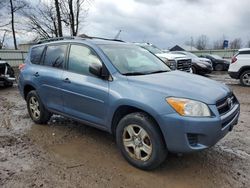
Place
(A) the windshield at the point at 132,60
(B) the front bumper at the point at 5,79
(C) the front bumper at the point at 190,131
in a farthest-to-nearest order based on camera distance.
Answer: (B) the front bumper at the point at 5,79
(A) the windshield at the point at 132,60
(C) the front bumper at the point at 190,131

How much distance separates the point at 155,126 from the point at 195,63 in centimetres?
1281

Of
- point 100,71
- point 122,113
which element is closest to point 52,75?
point 100,71

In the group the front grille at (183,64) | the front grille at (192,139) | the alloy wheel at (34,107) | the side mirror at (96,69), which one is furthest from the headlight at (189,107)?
the front grille at (183,64)

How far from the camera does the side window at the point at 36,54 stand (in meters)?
6.00

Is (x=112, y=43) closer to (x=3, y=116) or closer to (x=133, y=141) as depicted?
(x=133, y=141)

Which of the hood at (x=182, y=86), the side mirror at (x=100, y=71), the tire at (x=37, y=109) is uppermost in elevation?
the side mirror at (x=100, y=71)

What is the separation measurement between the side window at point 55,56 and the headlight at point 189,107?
2508mm

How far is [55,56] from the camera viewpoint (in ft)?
18.2

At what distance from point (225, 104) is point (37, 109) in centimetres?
378

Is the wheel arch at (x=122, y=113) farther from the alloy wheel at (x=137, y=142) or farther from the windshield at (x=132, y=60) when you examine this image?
the windshield at (x=132, y=60)

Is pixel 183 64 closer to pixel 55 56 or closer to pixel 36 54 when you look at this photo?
pixel 36 54

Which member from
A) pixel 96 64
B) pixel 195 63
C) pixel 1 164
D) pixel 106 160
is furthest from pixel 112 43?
pixel 195 63

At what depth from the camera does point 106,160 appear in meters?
4.29

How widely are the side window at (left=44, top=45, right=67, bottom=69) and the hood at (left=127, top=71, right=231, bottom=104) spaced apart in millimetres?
1718
